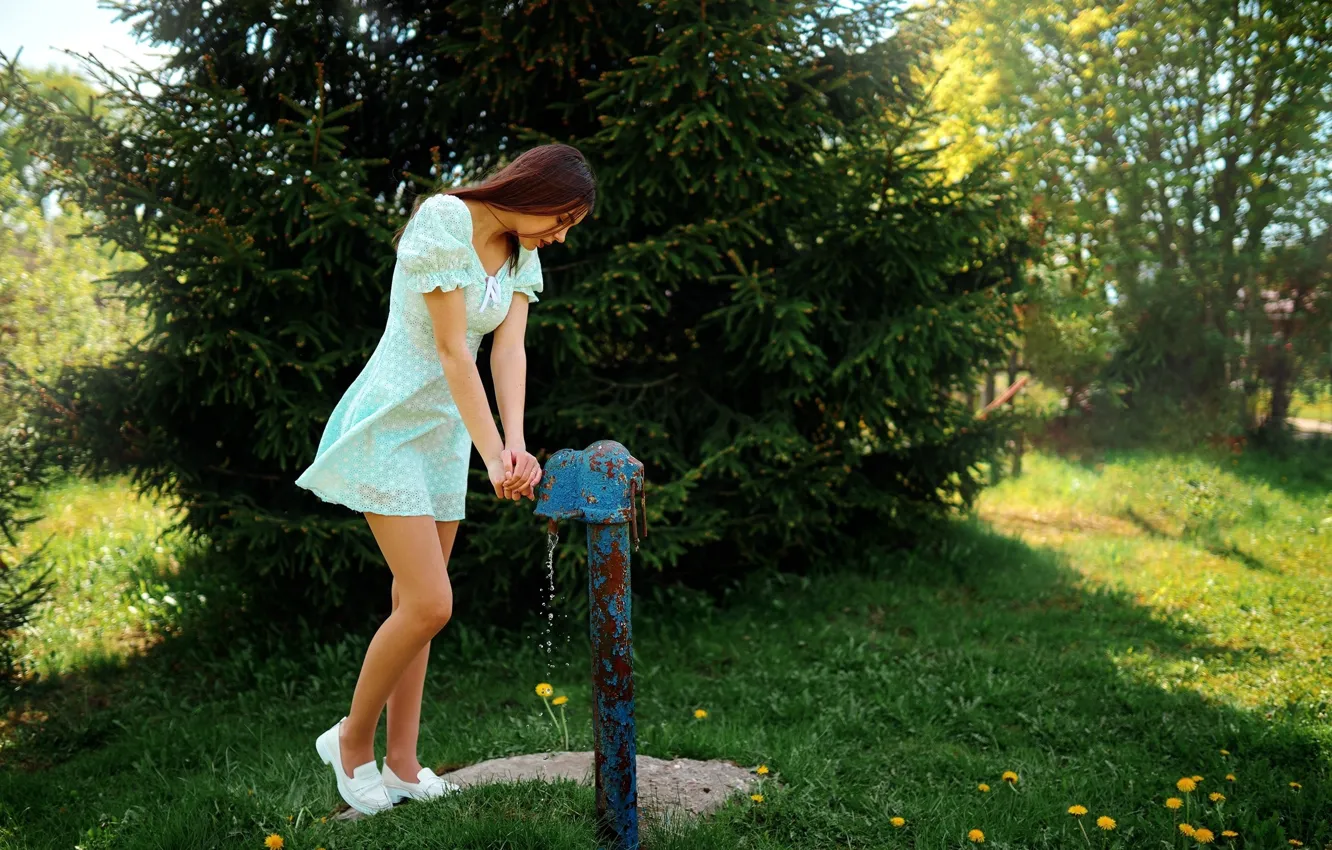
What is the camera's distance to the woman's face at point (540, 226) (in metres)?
2.53

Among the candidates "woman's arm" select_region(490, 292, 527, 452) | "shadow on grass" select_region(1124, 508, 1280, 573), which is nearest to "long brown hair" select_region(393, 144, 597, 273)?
"woman's arm" select_region(490, 292, 527, 452)

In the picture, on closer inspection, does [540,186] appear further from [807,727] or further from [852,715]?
[852,715]

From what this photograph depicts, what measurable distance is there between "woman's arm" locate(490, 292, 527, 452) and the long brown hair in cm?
32

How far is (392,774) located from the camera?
276cm

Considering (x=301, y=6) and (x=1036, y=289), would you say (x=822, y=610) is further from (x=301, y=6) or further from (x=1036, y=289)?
(x=1036, y=289)

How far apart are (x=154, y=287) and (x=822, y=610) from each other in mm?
3790

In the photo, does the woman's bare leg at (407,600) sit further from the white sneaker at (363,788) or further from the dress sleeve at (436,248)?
the dress sleeve at (436,248)

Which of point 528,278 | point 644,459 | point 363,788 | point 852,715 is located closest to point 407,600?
point 363,788

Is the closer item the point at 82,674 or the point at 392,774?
the point at 392,774

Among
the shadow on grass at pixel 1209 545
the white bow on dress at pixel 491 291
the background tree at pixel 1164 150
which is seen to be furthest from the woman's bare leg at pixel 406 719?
the background tree at pixel 1164 150

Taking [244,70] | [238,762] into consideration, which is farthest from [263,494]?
[244,70]

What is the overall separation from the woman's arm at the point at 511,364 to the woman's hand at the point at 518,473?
21cm

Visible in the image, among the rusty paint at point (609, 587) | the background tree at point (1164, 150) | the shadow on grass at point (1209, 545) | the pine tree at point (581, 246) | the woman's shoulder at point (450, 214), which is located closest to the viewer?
the rusty paint at point (609, 587)

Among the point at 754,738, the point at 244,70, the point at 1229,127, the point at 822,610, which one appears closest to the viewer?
the point at 754,738
